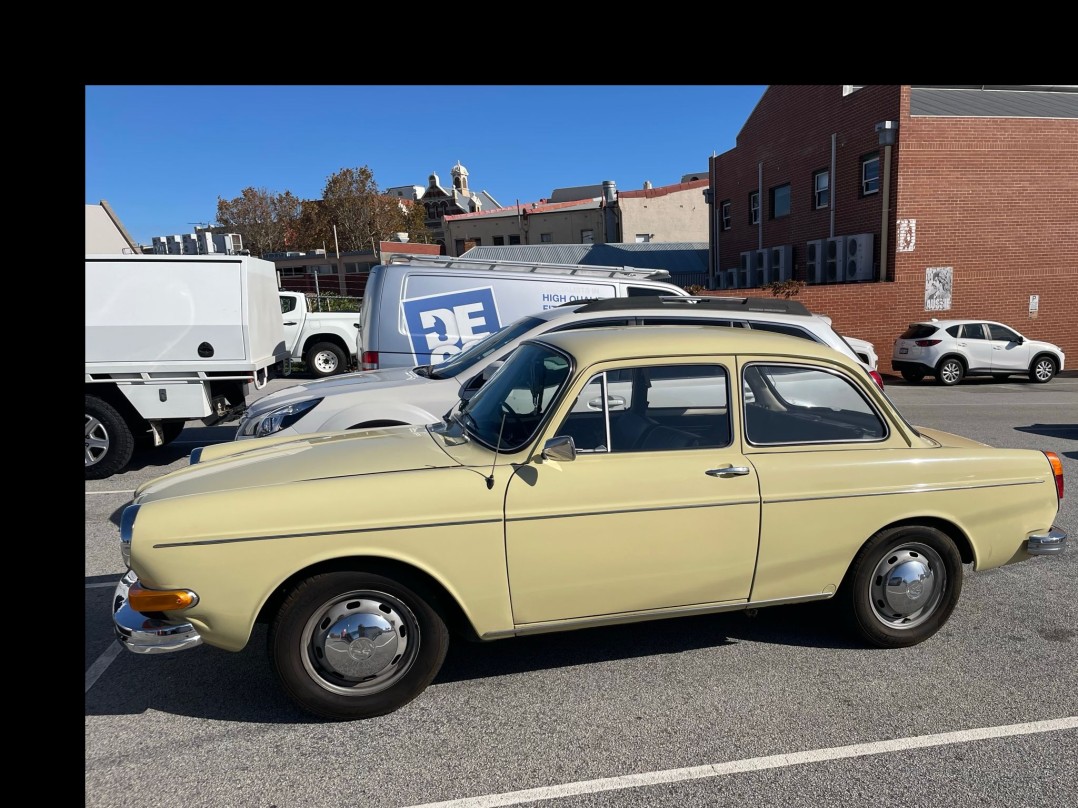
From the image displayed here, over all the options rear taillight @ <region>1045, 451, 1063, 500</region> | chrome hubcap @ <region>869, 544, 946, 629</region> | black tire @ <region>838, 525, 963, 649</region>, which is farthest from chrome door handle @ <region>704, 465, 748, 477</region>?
rear taillight @ <region>1045, 451, 1063, 500</region>

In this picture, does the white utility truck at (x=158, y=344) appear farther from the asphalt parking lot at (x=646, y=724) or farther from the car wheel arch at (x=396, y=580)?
the car wheel arch at (x=396, y=580)

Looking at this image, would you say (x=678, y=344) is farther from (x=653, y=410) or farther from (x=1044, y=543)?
(x=1044, y=543)

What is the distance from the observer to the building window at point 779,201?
25.4m

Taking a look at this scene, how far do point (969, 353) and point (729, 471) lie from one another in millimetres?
16515

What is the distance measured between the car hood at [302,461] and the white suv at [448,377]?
1859mm

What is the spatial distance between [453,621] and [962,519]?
266 cm

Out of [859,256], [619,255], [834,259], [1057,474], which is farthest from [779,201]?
[1057,474]

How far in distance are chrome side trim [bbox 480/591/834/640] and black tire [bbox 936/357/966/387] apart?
51.4 feet

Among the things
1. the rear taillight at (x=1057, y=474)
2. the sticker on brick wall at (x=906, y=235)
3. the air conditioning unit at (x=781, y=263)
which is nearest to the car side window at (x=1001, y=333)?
the sticker on brick wall at (x=906, y=235)

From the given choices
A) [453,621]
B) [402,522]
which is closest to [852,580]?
[453,621]

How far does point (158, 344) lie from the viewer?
764 centimetres

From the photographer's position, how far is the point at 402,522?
3.27m
